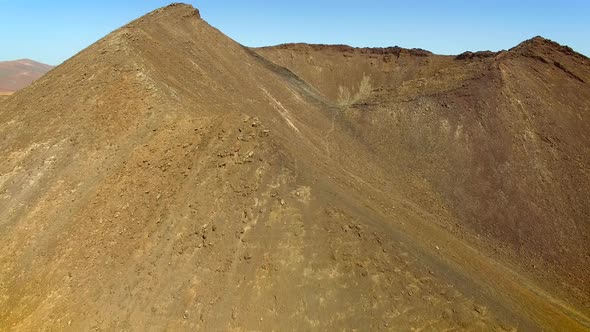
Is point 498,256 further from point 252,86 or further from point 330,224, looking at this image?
point 252,86

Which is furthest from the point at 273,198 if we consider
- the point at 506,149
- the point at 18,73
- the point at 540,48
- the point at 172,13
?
the point at 18,73

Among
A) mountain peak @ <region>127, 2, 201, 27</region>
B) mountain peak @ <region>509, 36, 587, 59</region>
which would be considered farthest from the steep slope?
mountain peak @ <region>127, 2, 201, 27</region>

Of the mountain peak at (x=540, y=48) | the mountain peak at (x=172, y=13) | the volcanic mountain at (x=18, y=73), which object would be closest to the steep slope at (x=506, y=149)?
the mountain peak at (x=540, y=48)

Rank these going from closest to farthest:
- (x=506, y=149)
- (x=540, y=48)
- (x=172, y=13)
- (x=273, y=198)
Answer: (x=273, y=198), (x=506, y=149), (x=172, y=13), (x=540, y=48)

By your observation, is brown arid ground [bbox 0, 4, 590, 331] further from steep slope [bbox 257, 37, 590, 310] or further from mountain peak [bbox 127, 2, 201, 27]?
mountain peak [bbox 127, 2, 201, 27]

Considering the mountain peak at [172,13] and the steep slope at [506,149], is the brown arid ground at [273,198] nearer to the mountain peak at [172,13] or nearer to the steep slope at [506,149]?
the steep slope at [506,149]

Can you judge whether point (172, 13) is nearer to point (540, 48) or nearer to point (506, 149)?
Answer: point (506, 149)
